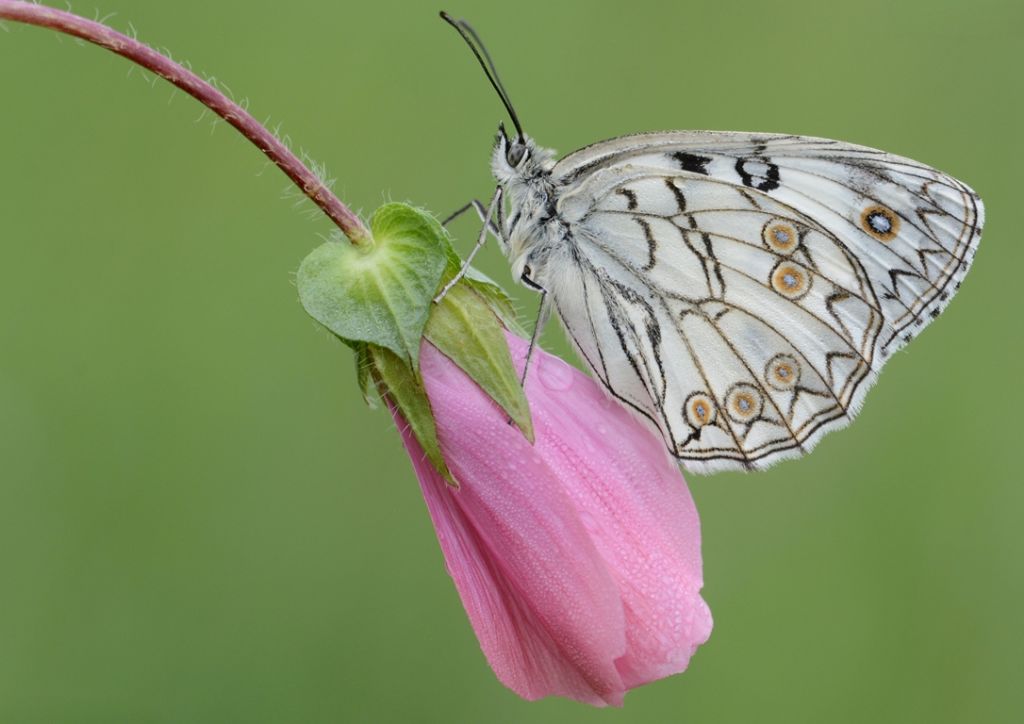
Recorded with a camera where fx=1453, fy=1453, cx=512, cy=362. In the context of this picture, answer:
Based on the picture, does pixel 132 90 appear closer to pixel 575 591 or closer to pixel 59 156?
pixel 59 156

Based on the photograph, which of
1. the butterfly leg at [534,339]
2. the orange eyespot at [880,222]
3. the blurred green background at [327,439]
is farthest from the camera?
the blurred green background at [327,439]

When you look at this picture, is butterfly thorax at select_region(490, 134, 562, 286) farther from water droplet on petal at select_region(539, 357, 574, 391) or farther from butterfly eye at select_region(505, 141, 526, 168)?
water droplet on petal at select_region(539, 357, 574, 391)

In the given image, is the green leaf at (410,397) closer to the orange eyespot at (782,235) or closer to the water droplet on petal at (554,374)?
the water droplet on petal at (554,374)

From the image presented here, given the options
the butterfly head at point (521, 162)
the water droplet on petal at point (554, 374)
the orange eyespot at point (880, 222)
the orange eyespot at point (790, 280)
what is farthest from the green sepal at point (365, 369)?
the orange eyespot at point (880, 222)

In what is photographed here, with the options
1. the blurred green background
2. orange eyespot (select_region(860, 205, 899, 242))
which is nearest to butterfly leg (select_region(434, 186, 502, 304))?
orange eyespot (select_region(860, 205, 899, 242))

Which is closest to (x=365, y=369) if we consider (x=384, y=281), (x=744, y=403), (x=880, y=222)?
(x=384, y=281)

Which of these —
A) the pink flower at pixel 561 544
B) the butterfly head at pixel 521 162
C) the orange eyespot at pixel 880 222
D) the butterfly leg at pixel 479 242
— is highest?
the butterfly head at pixel 521 162

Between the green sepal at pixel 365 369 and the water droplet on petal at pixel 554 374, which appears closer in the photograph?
the green sepal at pixel 365 369
